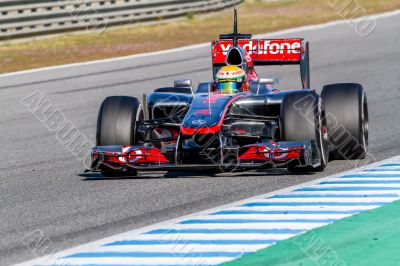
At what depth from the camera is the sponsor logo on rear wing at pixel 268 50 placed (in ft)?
39.4

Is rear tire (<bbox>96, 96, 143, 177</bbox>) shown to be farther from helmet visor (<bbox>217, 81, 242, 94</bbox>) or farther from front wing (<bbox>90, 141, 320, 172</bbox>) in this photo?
helmet visor (<bbox>217, 81, 242, 94</bbox>)

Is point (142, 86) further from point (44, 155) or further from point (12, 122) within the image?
point (44, 155)

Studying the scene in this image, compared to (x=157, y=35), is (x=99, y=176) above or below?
below

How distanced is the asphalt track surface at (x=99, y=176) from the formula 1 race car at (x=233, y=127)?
204 millimetres

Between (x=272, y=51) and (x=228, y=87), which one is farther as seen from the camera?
(x=272, y=51)

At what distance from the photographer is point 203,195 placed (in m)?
8.95

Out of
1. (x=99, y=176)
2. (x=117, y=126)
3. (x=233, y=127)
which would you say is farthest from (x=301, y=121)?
(x=99, y=176)

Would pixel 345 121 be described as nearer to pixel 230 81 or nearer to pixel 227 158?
pixel 230 81

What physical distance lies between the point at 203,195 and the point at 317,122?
61.2 inches

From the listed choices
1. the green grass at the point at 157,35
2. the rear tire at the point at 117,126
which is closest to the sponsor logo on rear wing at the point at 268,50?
the rear tire at the point at 117,126

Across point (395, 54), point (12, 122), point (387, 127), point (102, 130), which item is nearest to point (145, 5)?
point (395, 54)

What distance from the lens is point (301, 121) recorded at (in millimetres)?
9688

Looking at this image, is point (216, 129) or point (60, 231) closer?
point (60, 231)

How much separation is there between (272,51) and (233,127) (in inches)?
88.2
